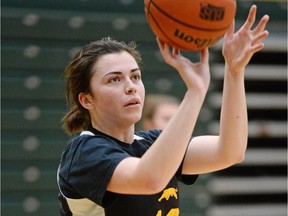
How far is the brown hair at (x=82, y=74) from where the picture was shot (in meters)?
3.03

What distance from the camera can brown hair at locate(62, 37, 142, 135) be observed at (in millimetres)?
3027

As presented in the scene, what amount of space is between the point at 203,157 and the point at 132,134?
35 cm

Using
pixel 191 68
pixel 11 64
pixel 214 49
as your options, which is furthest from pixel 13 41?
pixel 191 68

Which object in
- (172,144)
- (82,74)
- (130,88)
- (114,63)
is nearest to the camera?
(172,144)

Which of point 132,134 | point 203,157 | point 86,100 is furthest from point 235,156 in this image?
point 86,100

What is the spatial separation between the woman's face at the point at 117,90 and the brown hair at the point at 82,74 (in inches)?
1.8

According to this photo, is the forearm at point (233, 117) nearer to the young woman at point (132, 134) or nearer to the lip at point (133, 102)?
the young woman at point (132, 134)

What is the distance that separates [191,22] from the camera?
261 cm

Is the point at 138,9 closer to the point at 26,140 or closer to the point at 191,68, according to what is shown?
the point at 26,140

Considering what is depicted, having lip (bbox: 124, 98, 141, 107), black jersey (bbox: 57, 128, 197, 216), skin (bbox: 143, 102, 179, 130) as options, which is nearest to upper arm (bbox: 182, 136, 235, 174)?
black jersey (bbox: 57, 128, 197, 216)

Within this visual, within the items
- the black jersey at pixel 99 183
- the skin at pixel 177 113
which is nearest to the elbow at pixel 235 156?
the skin at pixel 177 113

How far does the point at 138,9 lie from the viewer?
6922mm

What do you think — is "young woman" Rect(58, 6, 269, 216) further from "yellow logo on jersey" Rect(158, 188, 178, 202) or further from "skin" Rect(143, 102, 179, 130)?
"skin" Rect(143, 102, 179, 130)

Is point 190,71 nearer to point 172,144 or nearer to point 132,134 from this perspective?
point 172,144
